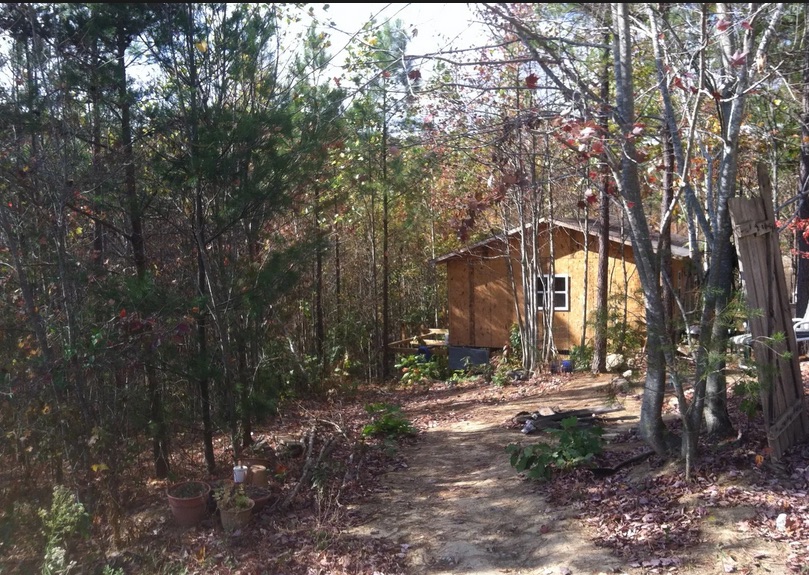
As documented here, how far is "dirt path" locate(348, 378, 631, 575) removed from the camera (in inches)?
216

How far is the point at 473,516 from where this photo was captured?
6.57 metres

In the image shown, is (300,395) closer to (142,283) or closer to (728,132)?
(142,283)

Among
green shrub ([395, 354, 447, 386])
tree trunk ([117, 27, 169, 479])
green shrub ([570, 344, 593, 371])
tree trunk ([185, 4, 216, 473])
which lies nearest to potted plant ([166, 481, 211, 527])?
tree trunk ([117, 27, 169, 479])

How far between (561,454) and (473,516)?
3.73ft

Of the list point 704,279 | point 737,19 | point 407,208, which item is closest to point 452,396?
point 407,208

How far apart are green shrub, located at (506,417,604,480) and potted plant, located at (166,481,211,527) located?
3124mm

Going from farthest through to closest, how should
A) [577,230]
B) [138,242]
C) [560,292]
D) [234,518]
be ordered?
[560,292]
[577,230]
[138,242]
[234,518]

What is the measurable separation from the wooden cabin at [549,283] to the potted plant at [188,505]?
11050 mm

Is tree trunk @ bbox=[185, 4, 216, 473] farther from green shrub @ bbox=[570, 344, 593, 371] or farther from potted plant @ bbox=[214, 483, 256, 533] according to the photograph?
green shrub @ bbox=[570, 344, 593, 371]

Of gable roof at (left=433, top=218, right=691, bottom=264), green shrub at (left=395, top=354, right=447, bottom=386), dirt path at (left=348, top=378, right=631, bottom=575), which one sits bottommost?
dirt path at (left=348, top=378, right=631, bottom=575)

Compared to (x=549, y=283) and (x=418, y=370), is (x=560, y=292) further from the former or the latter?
(x=418, y=370)

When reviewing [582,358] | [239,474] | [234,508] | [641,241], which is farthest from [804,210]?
[234,508]

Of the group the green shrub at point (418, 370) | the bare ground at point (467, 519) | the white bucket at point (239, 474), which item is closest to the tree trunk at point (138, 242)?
the bare ground at point (467, 519)

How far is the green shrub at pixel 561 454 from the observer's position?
6918mm
